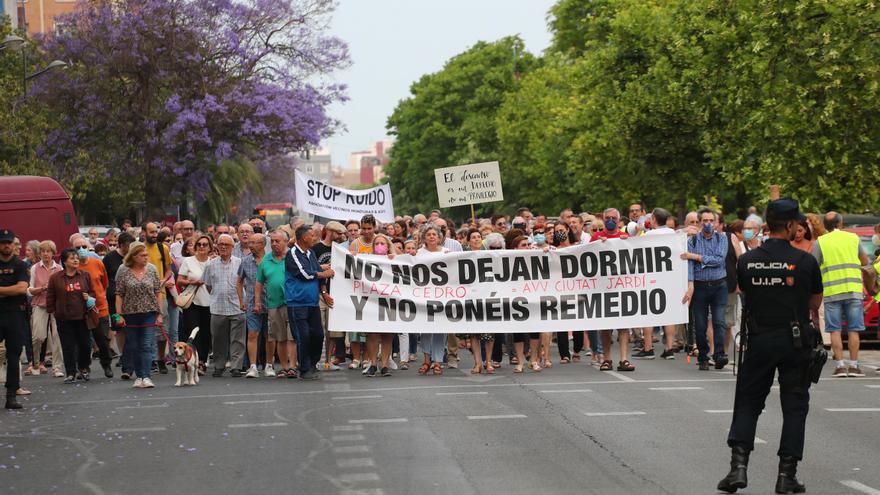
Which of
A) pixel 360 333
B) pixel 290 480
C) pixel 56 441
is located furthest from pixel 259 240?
pixel 290 480

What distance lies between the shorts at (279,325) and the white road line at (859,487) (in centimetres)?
944

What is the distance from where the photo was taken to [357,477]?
9.67 m

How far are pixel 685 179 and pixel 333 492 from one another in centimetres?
4303

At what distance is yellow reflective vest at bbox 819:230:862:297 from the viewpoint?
53.9 feet

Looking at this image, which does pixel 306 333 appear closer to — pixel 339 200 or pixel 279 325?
pixel 279 325

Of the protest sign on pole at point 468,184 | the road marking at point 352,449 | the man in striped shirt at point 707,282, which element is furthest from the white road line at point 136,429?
the protest sign on pole at point 468,184

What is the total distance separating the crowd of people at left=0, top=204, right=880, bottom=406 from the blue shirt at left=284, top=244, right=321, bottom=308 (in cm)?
1

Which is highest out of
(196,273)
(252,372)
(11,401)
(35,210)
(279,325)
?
(35,210)

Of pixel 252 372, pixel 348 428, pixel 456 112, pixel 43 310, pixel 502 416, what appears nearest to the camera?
pixel 348 428

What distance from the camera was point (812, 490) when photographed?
9031mm

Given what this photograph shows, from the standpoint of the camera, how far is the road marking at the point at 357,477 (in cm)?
955

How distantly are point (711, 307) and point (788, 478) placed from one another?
867cm

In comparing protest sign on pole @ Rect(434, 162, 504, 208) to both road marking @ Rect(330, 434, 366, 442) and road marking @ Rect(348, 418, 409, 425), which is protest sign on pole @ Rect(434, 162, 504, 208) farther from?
road marking @ Rect(330, 434, 366, 442)

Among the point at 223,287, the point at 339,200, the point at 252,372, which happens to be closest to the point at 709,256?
the point at 252,372
